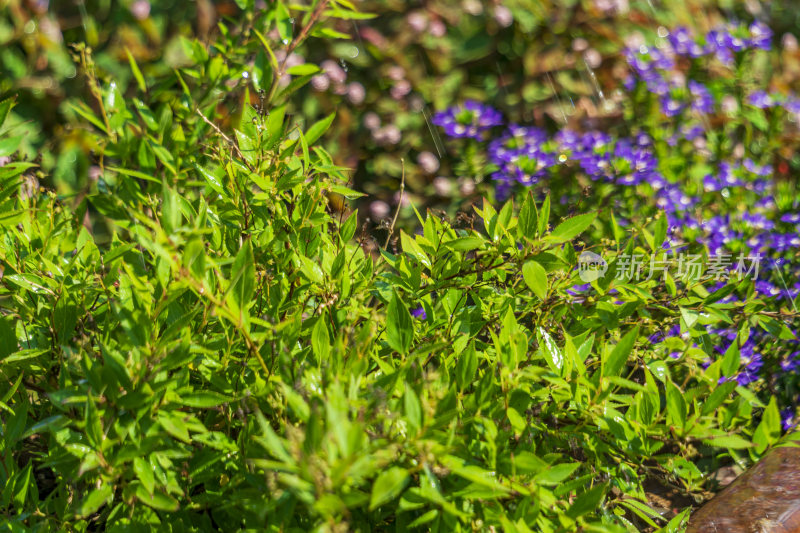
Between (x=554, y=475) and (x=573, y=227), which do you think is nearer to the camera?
(x=554, y=475)

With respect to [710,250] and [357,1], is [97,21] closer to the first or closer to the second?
[357,1]

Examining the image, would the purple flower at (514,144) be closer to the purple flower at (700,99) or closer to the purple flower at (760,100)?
the purple flower at (700,99)

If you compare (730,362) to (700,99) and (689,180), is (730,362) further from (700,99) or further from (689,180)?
(700,99)

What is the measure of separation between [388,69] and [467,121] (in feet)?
2.10

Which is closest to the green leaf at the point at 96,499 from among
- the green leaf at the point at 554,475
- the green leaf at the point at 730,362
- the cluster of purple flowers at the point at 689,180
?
the green leaf at the point at 554,475

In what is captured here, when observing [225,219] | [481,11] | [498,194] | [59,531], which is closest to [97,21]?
[481,11]

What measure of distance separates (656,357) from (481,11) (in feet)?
10.9

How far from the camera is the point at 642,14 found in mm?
4742

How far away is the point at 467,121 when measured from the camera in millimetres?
3842

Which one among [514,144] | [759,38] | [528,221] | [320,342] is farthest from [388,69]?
[320,342]

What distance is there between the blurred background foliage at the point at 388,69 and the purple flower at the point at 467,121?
0.14 m

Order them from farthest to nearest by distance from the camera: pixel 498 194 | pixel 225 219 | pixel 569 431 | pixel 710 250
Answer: pixel 498 194
pixel 710 250
pixel 225 219
pixel 569 431
